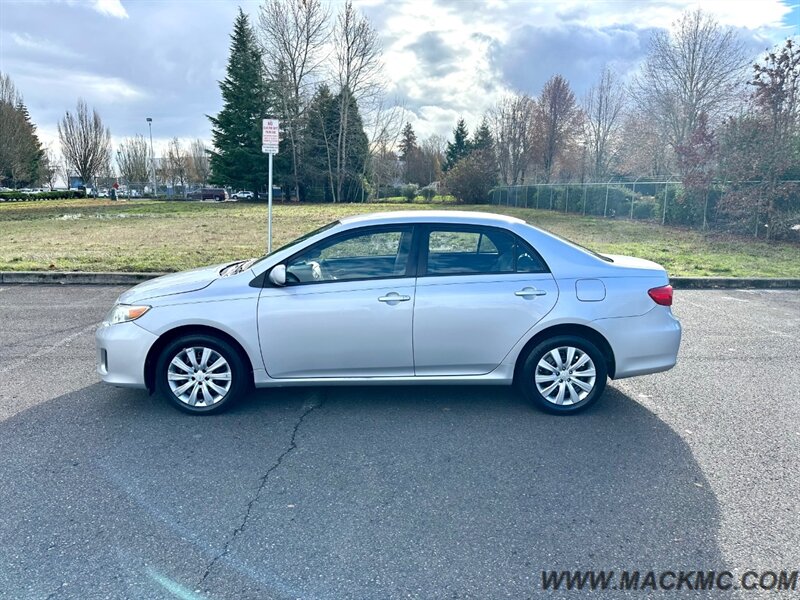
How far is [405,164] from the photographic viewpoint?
7194 centimetres

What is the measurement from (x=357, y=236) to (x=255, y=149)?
44115 millimetres

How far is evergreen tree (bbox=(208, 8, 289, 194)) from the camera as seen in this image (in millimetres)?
44094

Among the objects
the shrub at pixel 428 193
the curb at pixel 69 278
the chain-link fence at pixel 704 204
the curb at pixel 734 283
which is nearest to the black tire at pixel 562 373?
the curb at pixel 734 283

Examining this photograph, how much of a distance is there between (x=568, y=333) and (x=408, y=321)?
129 cm

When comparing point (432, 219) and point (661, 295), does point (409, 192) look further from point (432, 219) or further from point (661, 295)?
point (661, 295)

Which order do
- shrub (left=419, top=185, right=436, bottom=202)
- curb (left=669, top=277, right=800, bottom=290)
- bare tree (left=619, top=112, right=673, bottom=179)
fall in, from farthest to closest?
shrub (left=419, top=185, right=436, bottom=202)
bare tree (left=619, top=112, right=673, bottom=179)
curb (left=669, top=277, right=800, bottom=290)

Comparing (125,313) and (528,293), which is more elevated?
(528,293)

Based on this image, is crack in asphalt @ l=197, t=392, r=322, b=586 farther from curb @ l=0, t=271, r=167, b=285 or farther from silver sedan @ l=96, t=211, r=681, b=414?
curb @ l=0, t=271, r=167, b=285

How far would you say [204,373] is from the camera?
4102mm

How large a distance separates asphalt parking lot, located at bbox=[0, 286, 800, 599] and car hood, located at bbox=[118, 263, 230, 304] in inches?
35.5

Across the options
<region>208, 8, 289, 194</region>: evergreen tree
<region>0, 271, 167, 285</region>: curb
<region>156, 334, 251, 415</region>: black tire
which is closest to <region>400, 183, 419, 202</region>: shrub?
<region>208, 8, 289, 194</region>: evergreen tree

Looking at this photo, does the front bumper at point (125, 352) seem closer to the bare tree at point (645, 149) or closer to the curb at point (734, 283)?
the curb at point (734, 283)

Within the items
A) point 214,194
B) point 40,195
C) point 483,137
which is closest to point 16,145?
point 40,195

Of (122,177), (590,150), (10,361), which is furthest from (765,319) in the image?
(122,177)
